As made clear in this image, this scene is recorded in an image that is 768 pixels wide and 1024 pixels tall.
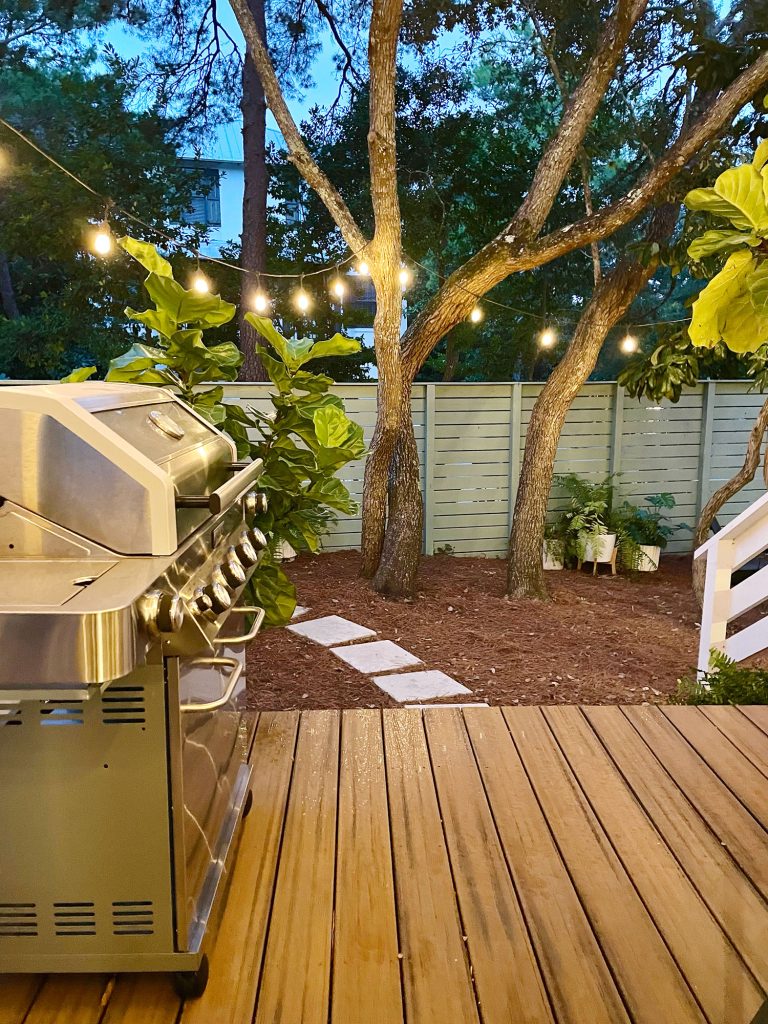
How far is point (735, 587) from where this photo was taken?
3135 mm

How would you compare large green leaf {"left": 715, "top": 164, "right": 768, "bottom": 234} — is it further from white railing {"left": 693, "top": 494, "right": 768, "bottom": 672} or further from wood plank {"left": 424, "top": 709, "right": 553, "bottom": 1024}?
white railing {"left": 693, "top": 494, "right": 768, "bottom": 672}

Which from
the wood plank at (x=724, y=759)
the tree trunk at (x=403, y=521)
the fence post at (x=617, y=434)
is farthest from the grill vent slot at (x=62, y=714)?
the fence post at (x=617, y=434)

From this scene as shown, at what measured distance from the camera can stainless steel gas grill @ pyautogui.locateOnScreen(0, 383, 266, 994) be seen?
3.57 feet

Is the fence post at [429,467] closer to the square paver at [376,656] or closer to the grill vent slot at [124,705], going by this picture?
the square paver at [376,656]

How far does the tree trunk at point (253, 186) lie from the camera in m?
7.88

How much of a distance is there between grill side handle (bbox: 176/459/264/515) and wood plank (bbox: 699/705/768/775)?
1585mm

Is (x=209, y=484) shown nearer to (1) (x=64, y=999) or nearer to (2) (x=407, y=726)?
(1) (x=64, y=999)

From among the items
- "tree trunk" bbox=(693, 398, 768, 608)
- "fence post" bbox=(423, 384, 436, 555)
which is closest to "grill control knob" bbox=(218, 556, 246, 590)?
"tree trunk" bbox=(693, 398, 768, 608)

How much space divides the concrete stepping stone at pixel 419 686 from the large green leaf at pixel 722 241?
120 inches

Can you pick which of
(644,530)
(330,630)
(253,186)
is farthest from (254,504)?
(253,186)

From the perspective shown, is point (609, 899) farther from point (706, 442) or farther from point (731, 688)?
point (706, 442)

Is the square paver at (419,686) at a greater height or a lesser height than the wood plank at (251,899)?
lesser

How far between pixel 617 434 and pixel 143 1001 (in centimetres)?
593

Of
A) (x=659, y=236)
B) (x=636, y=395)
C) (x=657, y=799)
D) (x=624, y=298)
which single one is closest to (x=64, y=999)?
(x=657, y=799)
